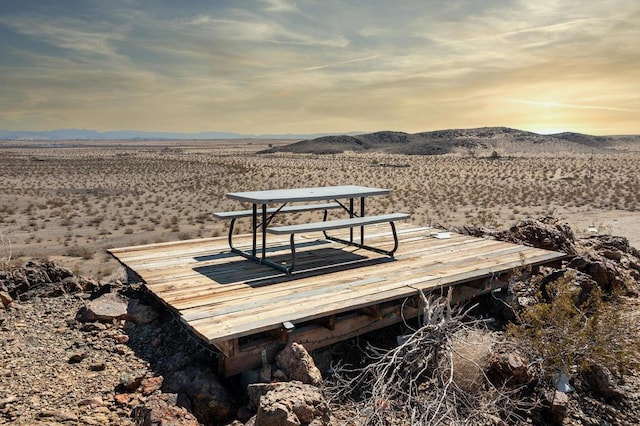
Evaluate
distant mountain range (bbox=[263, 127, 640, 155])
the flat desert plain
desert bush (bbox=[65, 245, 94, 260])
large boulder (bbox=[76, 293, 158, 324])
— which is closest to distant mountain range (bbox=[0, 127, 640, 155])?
distant mountain range (bbox=[263, 127, 640, 155])

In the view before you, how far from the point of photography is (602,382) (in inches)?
184

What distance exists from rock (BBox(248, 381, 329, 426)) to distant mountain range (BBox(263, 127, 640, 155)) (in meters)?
68.7

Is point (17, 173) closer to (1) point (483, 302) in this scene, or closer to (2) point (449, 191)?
(2) point (449, 191)

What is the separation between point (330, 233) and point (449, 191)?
1531cm

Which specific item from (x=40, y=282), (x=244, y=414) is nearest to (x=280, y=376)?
(x=244, y=414)

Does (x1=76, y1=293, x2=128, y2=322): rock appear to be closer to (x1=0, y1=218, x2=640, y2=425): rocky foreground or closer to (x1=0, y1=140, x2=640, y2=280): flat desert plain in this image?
(x1=0, y1=218, x2=640, y2=425): rocky foreground

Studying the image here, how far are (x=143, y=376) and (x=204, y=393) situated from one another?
1.96 ft

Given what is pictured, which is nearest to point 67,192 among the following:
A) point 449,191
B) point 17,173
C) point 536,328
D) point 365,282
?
point 17,173

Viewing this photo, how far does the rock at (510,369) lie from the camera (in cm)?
450

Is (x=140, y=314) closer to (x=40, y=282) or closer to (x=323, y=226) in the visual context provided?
(x=40, y=282)

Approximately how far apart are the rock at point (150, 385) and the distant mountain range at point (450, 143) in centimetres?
6856

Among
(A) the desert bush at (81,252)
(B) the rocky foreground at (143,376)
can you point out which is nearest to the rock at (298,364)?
(B) the rocky foreground at (143,376)

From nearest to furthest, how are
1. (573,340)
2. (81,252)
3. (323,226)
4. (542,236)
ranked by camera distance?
(573,340) → (323,226) → (542,236) → (81,252)

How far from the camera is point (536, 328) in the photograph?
485 cm
